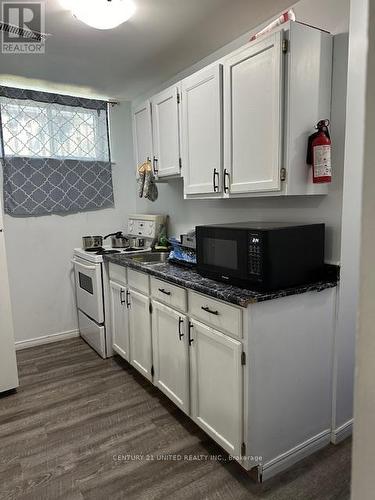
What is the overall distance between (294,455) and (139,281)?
142cm

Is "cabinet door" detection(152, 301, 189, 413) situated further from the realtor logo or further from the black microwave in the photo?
the realtor logo

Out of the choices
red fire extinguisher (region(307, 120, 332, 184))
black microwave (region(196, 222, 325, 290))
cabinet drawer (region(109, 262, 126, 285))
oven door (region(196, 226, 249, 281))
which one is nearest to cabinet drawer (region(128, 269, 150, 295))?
cabinet drawer (region(109, 262, 126, 285))

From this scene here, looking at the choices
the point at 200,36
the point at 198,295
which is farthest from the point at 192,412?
the point at 200,36

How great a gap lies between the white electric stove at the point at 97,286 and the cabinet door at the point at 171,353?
33.2 inches

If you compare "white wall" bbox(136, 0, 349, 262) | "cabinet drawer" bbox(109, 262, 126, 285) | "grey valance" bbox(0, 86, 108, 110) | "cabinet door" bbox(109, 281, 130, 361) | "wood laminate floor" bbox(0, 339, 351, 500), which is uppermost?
"grey valance" bbox(0, 86, 108, 110)

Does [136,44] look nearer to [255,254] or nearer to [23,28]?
[23,28]

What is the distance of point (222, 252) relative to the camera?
182cm

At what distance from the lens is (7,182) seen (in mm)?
3008

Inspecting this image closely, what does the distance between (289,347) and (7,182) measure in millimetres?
2731

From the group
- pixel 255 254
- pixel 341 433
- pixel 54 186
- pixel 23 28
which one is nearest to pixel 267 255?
pixel 255 254

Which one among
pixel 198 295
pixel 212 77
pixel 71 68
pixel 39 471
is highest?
pixel 71 68

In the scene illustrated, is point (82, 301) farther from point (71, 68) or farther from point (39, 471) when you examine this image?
point (71, 68)

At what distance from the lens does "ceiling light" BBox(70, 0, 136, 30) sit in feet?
5.67

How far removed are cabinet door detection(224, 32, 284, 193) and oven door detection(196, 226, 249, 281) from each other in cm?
31
